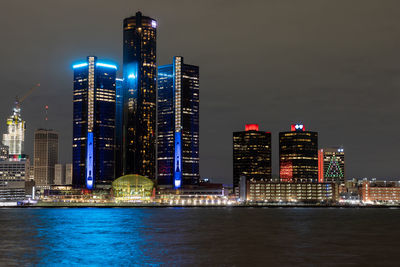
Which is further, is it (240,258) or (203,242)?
(203,242)

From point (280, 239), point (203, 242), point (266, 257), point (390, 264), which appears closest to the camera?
point (390, 264)

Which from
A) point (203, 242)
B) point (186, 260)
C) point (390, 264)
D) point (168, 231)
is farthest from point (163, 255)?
point (168, 231)

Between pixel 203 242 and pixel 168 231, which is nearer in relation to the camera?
pixel 203 242

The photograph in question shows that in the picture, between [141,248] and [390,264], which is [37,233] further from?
[390,264]

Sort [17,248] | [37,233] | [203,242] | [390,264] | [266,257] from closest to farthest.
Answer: [390,264], [266,257], [17,248], [203,242], [37,233]

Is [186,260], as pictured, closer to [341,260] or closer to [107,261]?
[107,261]

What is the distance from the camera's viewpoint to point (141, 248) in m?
86.9

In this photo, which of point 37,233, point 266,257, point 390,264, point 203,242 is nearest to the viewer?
point 390,264

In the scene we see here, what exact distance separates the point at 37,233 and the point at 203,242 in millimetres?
38291

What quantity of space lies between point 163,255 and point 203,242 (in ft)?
61.5

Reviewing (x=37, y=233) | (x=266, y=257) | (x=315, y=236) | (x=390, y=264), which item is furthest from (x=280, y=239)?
(x=37, y=233)

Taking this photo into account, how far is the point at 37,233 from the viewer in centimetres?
11381

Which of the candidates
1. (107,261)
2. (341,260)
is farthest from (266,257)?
(107,261)

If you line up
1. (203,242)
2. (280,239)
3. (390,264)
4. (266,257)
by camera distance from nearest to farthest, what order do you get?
(390,264), (266,257), (203,242), (280,239)
